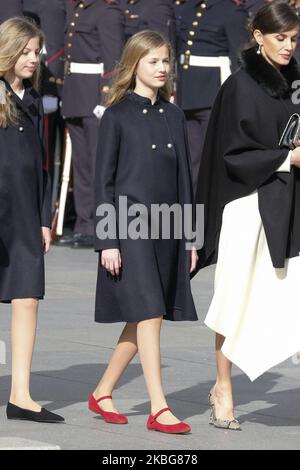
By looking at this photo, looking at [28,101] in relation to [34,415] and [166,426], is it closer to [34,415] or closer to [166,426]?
[34,415]

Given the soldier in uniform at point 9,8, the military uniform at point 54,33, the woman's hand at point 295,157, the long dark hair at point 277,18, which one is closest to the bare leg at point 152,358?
the woman's hand at point 295,157

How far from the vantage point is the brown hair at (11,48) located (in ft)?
23.2

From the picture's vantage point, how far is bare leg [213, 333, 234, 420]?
7004 mm

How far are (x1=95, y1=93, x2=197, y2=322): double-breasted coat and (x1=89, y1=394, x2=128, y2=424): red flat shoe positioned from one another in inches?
15.1

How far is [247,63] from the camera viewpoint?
7.06 meters

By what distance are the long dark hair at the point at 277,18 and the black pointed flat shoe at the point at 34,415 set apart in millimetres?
1917

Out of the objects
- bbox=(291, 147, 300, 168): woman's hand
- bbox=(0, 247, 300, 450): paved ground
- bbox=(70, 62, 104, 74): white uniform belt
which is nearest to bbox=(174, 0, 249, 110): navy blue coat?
bbox=(70, 62, 104, 74): white uniform belt

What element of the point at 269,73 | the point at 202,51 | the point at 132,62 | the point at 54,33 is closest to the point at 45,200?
the point at 132,62

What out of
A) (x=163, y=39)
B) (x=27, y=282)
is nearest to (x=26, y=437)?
(x=27, y=282)

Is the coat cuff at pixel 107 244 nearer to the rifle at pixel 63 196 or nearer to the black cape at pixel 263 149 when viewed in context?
the black cape at pixel 263 149

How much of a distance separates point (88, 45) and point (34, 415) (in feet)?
24.3

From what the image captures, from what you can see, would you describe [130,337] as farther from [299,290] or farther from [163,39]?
[163,39]
